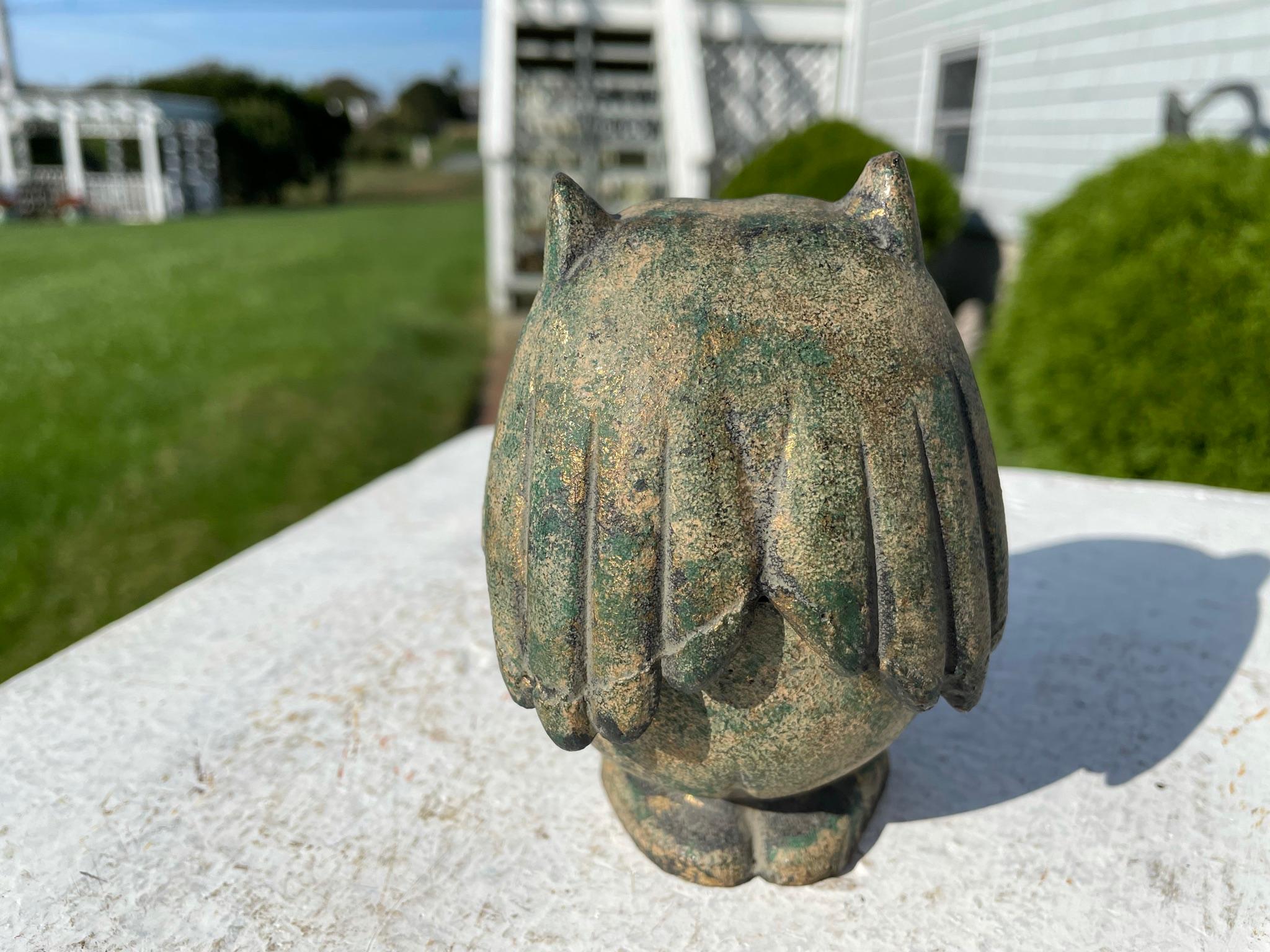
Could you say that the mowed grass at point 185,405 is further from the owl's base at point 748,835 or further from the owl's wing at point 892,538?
the owl's wing at point 892,538

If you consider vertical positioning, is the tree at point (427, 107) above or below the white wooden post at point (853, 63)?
above

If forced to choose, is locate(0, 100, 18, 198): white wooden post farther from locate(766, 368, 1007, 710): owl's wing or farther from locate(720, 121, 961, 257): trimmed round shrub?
locate(766, 368, 1007, 710): owl's wing

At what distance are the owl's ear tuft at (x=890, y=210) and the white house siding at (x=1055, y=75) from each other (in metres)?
4.41

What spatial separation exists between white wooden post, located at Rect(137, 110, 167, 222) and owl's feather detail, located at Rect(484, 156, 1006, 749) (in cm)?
2301

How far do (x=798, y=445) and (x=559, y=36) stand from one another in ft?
31.0

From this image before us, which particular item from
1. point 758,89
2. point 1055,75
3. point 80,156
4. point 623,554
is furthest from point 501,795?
point 80,156

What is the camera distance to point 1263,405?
4109mm

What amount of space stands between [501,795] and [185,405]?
6.13m

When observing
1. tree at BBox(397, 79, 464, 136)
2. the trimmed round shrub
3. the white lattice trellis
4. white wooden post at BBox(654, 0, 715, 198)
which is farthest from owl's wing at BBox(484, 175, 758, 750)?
tree at BBox(397, 79, 464, 136)

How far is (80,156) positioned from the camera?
22.3m

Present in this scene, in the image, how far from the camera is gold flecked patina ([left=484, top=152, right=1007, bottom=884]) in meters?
1.60

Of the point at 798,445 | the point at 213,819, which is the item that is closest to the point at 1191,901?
the point at 798,445

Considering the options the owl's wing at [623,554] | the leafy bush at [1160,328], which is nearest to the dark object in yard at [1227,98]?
the leafy bush at [1160,328]

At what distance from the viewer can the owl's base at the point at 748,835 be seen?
2.10 m
